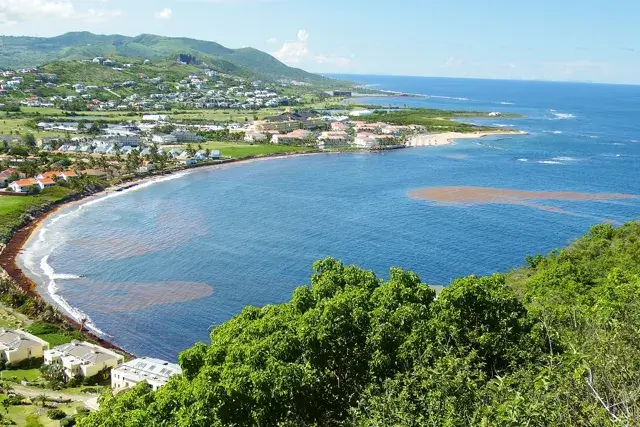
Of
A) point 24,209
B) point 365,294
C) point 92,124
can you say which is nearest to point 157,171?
point 24,209

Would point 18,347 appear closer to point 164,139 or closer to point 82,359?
point 82,359

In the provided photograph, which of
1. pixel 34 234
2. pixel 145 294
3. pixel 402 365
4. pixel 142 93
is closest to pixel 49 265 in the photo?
pixel 34 234

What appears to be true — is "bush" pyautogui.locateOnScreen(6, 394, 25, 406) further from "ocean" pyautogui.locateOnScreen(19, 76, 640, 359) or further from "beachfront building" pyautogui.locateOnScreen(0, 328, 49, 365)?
"ocean" pyautogui.locateOnScreen(19, 76, 640, 359)

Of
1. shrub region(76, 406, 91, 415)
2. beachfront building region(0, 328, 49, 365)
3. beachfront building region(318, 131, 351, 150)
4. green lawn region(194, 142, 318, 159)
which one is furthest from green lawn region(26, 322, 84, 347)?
beachfront building region(318, 131, 351, 150)

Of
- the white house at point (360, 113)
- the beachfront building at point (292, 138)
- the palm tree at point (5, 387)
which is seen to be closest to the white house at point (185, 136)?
the beachfront building at point (292, 138)

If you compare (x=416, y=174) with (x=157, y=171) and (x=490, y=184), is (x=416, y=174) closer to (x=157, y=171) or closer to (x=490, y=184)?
(x=490, y=184)

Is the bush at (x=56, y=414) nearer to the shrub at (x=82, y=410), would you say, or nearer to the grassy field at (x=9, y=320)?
the shrub at (x=82, y=410)
